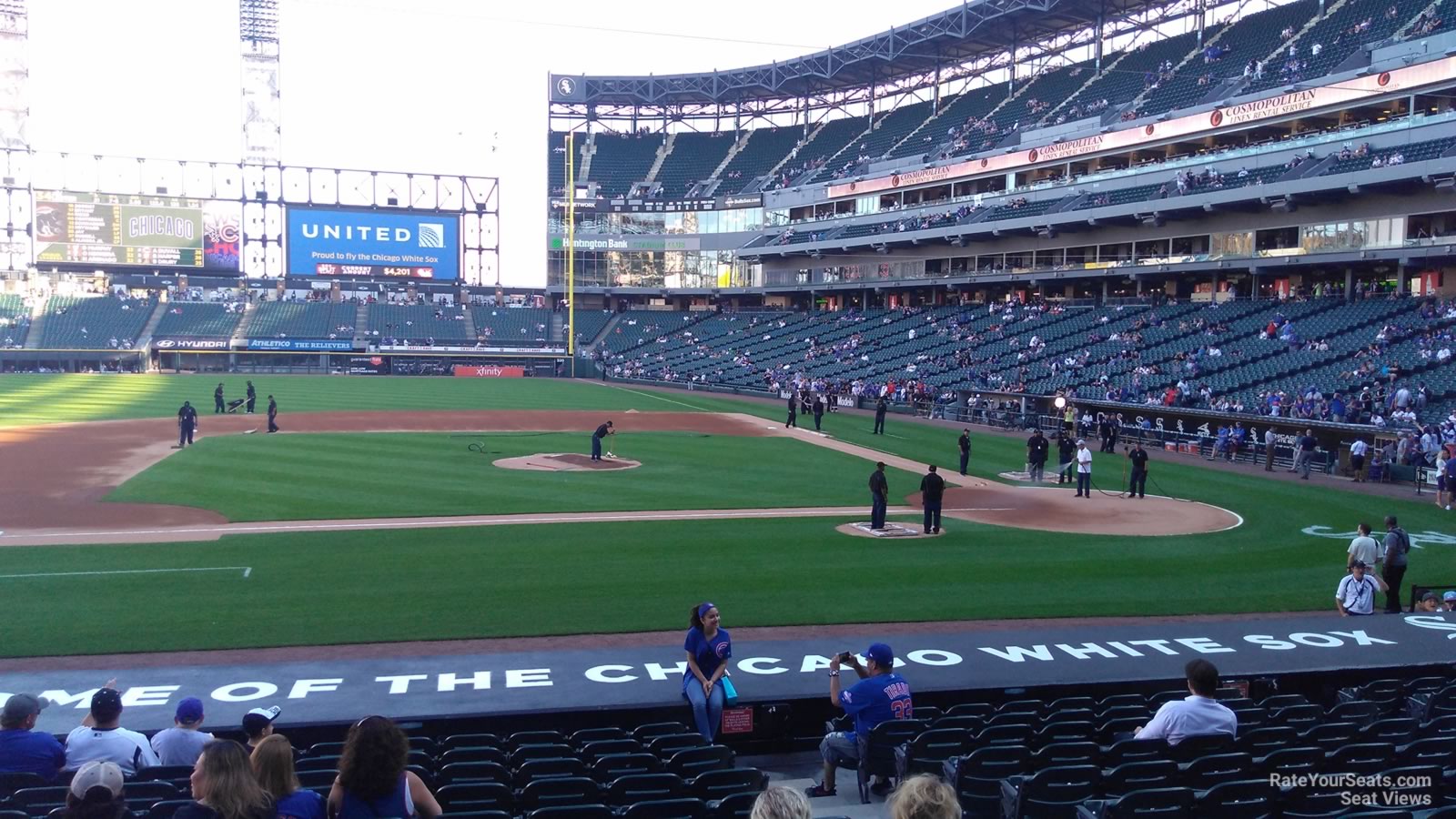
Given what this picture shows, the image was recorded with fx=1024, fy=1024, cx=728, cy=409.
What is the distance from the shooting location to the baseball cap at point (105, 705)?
6503 millimetres

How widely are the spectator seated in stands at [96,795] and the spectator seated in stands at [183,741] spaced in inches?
87.1

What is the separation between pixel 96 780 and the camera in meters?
4.50

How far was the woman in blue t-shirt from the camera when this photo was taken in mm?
8594

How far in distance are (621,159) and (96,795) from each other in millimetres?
94225

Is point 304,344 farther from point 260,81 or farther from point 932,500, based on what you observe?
point 932,500

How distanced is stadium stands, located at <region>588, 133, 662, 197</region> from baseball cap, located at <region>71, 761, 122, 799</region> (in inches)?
3542

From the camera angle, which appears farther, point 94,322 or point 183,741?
point 94,322

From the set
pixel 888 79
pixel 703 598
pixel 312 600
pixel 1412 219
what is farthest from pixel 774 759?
pixel 888 79

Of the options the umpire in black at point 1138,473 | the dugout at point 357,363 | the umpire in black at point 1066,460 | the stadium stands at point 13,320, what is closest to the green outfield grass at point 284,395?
the dugout at point 357,363

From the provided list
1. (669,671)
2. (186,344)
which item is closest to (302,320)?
(186,344)

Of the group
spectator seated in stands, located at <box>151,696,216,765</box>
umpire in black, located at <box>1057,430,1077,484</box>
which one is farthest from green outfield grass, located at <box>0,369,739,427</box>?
spectator seated in stands, located at <box>151,696,216,765</box>

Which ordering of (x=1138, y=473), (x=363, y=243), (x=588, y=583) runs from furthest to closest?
(x=363, y=243), (x=1138, y=473), (x=588, y=583)

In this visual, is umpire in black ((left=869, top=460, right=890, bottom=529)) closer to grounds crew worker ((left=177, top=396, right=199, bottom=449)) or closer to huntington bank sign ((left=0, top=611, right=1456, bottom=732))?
huntington bank sign ((left=0, top=611, right=1456, bottom=732))

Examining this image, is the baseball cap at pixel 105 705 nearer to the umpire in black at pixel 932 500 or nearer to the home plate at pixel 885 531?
the umpire in black at pixel 932 500
